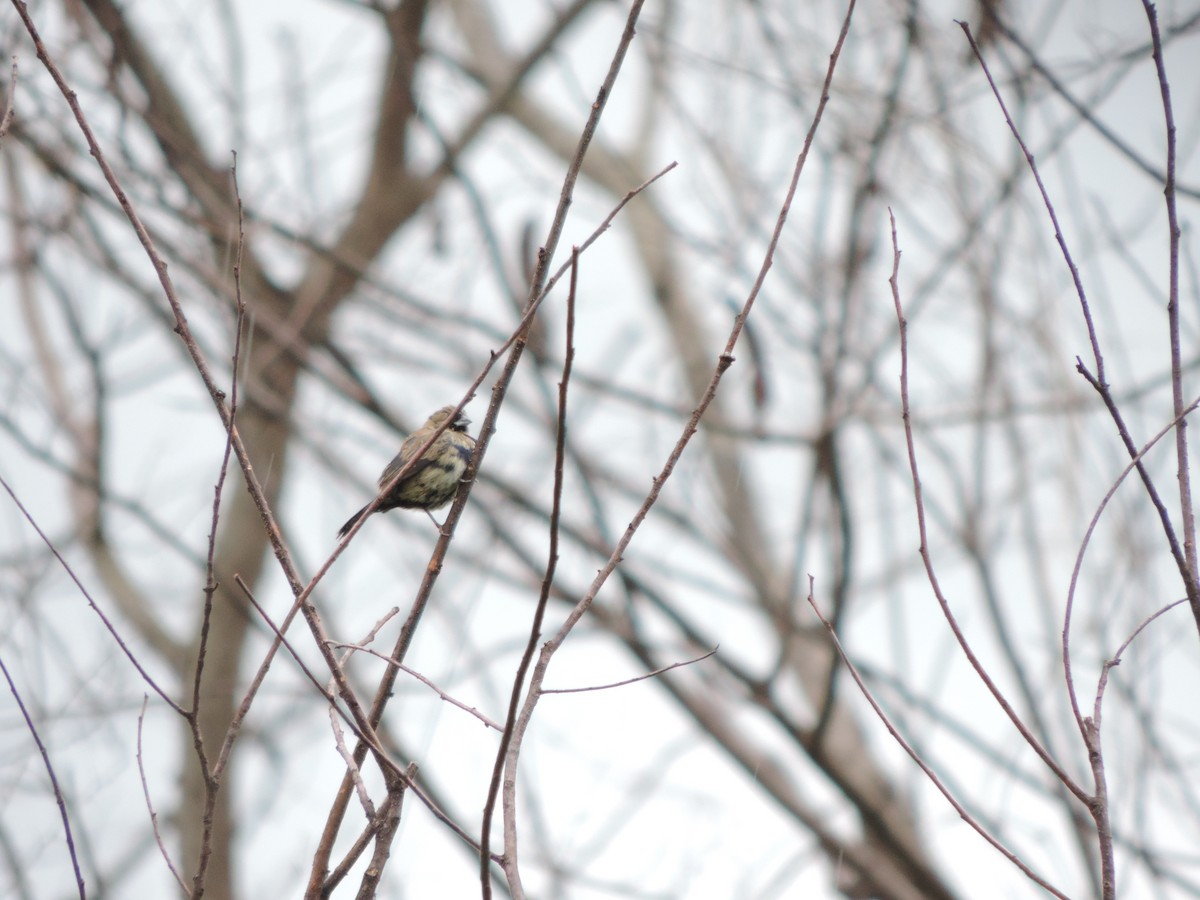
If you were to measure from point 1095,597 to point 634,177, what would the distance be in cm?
433

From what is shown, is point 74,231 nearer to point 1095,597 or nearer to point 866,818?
point 866,818

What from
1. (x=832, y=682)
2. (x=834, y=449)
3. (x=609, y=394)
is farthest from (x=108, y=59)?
(x=832, y=682)

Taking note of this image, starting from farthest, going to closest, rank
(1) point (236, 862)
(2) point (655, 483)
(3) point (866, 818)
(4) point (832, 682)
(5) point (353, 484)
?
(1) point (236, 862) → (5) point (353, 484) → (3) point (866, 818) → (4) point (832, 682) → (2) point (655, 483)

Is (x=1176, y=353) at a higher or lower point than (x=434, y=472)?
lower

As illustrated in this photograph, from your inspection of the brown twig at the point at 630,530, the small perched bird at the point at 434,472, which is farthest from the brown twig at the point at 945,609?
the small perched bird at the point at 434,472

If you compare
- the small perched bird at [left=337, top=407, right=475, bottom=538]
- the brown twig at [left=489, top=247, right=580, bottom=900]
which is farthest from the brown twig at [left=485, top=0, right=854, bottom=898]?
the small perched bird at [left=337, top=407, right=475, bottom=538]

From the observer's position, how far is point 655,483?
194cm

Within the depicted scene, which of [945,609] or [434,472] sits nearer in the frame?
[945,609]

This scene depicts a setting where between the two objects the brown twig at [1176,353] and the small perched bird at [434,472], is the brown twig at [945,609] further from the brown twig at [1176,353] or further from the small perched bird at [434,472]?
the small perched bird at [434,472]

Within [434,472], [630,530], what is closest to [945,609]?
[630,530]

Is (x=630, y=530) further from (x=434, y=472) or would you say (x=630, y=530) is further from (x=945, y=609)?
(x=434, y=472)

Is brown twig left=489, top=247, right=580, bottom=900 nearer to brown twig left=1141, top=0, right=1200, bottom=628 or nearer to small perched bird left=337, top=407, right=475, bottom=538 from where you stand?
brown twig left=1141, top=0, right=1200, bottom=628

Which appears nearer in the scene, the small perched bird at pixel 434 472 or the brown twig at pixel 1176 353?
the brown twig at pixel 1176 353

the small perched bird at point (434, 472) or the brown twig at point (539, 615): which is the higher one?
the small perched bird at point (434, 472)
